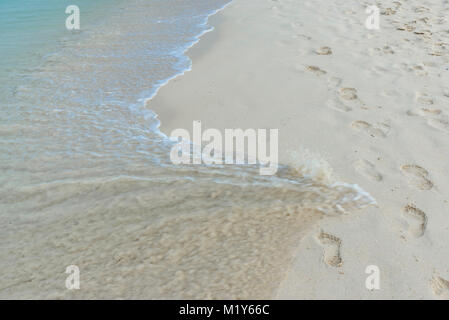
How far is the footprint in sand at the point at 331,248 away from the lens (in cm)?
219

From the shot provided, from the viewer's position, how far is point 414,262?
2182mm

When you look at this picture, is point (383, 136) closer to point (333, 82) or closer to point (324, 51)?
point (333, 82)

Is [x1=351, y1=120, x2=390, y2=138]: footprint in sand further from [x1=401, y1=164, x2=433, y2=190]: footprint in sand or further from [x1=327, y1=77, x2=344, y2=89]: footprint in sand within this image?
[x1=327, y1=77, x2=344, y2=89]: footprint in sand

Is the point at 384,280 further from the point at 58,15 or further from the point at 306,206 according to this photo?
the point at 58,15

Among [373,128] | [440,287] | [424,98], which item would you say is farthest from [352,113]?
[440,287]

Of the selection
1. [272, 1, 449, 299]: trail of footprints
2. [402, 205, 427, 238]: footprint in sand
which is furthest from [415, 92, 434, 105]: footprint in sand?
[402, 205, 427, 238]: footprint in sand

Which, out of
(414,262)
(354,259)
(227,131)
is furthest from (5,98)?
(414,262)

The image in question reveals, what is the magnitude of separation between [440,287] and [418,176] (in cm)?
107

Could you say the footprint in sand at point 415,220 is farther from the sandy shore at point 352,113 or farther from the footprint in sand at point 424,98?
the footprint in sand at point 424,98

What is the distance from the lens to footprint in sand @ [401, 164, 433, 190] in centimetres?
278

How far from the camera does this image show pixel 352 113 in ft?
12.2

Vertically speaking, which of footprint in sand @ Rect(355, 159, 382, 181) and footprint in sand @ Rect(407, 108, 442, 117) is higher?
footprint in sand @ Rect(407, 108, 442, 117)

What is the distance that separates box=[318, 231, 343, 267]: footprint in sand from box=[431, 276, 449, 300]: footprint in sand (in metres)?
0.53

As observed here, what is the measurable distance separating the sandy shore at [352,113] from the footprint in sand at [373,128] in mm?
18
